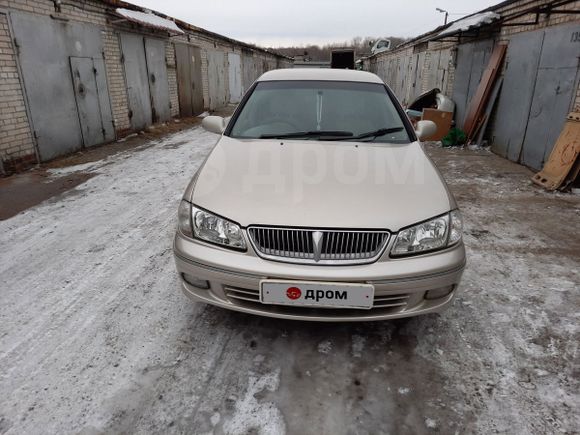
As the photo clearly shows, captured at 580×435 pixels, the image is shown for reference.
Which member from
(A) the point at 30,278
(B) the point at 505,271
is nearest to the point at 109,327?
(A) the point at 30,278

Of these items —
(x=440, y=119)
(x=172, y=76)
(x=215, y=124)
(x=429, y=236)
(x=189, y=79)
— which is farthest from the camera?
(x=189, y=79)

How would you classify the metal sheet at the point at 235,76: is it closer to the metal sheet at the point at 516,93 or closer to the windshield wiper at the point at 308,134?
the metal sheet at the point at 516,93

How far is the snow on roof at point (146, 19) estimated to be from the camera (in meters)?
8.75

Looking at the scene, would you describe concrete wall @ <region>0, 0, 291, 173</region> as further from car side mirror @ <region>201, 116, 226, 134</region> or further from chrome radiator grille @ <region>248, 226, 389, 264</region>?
chrome radiator grille @ <region>248, 226, 389, 264</region>

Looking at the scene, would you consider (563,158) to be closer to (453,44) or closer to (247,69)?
(453,44)

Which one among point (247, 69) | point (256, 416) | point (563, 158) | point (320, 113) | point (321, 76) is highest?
point (247, 69)

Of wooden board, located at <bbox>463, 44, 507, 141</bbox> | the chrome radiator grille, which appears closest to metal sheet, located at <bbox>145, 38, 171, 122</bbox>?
wooden board, located at <bbox>463, 44, 507, 141</bbox>

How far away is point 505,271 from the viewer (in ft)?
10.9

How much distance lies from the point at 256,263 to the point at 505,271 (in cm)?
240

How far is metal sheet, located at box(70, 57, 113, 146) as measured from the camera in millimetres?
7668

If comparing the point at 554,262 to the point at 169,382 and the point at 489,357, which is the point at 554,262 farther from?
the point at 169,382

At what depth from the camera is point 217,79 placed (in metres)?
17.2

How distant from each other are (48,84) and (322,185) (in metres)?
6.75

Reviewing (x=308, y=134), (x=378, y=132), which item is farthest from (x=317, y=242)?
(x=378, y=132)
